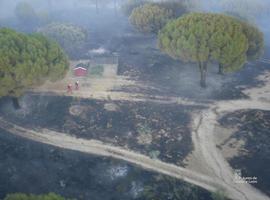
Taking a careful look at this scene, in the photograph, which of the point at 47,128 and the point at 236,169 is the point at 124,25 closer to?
the point at 47,128

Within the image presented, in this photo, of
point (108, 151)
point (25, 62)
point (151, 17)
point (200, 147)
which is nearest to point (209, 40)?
point (200, 147)

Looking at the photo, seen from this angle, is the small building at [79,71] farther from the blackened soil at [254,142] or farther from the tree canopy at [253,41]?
the tree canopy at [253,41]

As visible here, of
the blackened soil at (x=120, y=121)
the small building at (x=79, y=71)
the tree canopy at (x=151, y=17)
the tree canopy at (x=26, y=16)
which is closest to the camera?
the blackened soil at (x=120, y=121)

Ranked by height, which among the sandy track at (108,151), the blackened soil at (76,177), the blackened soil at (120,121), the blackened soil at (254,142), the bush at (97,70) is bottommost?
the blackened soil at (76,177)

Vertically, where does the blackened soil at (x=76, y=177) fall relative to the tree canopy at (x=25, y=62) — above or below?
below

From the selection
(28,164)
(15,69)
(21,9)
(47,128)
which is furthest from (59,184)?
(21,9)

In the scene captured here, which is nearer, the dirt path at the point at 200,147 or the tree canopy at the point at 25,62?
the dirt path at the point at 200,147

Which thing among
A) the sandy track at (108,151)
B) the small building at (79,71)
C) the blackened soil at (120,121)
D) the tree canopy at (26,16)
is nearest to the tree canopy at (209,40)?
the blackened soil at (120,121)
